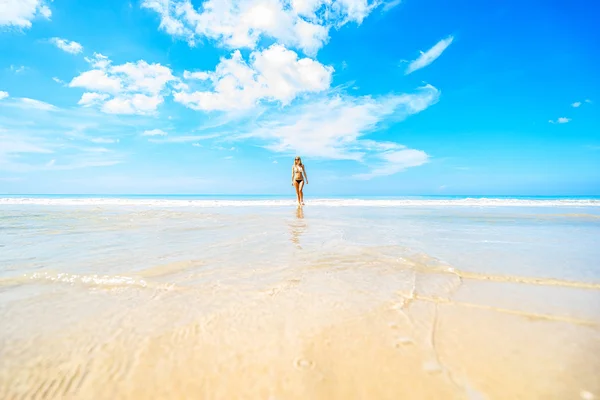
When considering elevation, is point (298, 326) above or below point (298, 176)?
below

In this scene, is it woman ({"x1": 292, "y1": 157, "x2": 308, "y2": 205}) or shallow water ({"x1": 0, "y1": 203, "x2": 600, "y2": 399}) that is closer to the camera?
shallow water ({"x1": 0, "y1": 203, "x2": 600, "y2": 399})

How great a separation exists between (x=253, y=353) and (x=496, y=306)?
1761mm

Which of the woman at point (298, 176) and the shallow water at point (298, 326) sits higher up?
the woman at point (298, 176)

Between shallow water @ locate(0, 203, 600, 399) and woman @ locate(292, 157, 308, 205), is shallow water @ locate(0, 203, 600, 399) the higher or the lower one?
the lower one

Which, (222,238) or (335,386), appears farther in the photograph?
(222,238)

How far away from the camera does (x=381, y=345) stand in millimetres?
1604

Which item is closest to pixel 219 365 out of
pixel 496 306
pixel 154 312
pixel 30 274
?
pixel 154 312

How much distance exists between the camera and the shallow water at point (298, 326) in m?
1.33

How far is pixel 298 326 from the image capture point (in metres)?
1.82

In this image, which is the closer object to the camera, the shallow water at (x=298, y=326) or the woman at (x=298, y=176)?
the shallow water at (x=298, y=326)

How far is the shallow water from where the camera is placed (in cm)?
133

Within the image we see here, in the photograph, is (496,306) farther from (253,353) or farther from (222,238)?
(222,238)

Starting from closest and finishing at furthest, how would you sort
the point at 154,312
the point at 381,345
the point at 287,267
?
the point at 381,345 → the point at 154,312 → the point at 287,267

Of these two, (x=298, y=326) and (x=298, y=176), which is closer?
(x=298, y=326)
